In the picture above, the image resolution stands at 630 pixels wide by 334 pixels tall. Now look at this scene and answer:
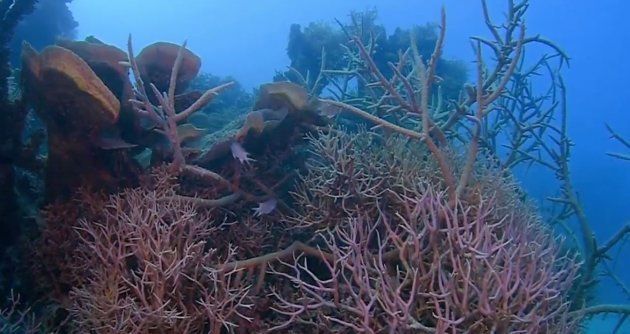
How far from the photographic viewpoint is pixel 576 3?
191ft

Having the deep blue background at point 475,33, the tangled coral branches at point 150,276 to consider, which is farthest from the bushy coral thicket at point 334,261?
the deep blue background at point 475,33

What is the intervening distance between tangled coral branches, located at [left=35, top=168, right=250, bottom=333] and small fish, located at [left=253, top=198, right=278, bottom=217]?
1.44ft

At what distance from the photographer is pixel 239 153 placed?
358 cm

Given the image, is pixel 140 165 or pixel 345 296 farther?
pixel 140 165

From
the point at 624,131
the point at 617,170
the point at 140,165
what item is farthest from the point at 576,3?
the point at 140,165

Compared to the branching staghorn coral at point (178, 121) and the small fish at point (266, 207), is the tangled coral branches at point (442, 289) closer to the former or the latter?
the small fish at point (266, 207)

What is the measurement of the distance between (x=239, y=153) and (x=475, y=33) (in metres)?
59.3

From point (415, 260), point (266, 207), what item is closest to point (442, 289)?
point (415, 260)

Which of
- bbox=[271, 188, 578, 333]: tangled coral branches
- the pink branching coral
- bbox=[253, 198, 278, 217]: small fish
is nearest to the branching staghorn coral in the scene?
bbox=[253, 198, 278, 217]: small fish

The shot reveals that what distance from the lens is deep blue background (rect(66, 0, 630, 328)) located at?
21.5 metres

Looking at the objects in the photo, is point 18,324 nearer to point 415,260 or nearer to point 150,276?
point 150,276

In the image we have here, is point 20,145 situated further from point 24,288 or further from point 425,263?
point 425,263

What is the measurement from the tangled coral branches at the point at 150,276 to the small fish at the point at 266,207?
17.3 inches

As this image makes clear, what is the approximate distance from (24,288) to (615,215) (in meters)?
22.2
